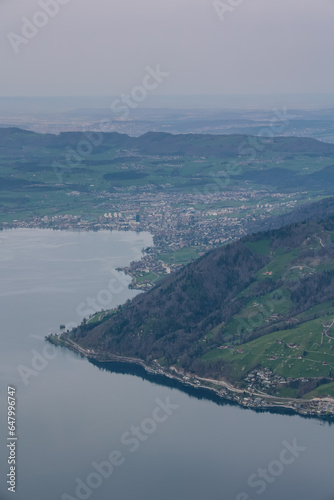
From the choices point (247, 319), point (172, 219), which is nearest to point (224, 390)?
point (247, 319)

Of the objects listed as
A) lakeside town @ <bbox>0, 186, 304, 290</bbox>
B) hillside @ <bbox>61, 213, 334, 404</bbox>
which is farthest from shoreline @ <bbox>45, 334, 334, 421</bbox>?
lakeside town @ <bbox>0, 186, 304, 290</bbox>

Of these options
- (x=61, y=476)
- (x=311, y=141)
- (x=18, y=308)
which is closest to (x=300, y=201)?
(x=311, y=141)

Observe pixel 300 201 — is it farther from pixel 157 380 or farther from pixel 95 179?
pixel 157 380

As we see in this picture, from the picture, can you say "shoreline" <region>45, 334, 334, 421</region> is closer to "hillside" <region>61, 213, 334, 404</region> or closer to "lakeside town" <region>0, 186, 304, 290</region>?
"hillside" <region>61, 213, 334, 404</region>

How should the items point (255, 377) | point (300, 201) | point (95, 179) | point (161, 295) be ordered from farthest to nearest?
1. point (95, 179)
2. point (300, 201)
3. point (161, 295)
4. point (255, 377)

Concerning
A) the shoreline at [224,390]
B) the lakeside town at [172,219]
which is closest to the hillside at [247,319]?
the shoreline at [224,390]

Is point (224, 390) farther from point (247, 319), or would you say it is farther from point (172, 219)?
point (172, 219)
